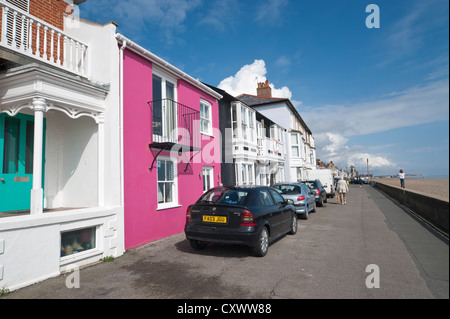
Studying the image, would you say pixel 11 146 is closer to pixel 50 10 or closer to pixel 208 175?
pixel 50 10

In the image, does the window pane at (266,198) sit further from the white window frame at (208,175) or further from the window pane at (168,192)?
the white window frame at (208,175)

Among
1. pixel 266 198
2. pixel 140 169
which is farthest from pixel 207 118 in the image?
pixel 266 198

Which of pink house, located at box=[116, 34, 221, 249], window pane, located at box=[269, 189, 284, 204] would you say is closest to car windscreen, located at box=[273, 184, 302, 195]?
pink house, located at box=[116, 34, 221, 249]

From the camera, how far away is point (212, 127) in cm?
1209

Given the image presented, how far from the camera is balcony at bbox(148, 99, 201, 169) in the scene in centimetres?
829

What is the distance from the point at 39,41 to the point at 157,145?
377cm

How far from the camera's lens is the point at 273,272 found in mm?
5004

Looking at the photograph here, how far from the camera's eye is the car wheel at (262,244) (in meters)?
5.84

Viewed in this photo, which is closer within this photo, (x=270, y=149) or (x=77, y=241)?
(x=77, y=241)

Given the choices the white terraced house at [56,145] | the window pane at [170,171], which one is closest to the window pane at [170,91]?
the window pane at [170,171]

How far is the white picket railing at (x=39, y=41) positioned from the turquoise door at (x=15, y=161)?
5.22 feet
